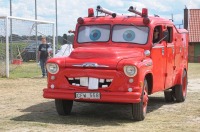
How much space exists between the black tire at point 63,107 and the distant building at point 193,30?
126ft

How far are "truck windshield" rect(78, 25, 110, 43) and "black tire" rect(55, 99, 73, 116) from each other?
152cm

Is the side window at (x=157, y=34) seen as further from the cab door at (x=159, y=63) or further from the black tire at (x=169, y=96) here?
the black tire at (x=169, y=96)

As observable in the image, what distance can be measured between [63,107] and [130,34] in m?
2.15

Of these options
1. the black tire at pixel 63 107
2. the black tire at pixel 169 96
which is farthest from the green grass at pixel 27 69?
the black tire at pixel 63 107

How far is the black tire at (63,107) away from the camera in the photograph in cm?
955

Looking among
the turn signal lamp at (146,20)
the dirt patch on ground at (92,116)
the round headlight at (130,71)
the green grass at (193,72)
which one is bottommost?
the green grass at (193,72)

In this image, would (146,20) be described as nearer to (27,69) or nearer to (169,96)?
(169,96)

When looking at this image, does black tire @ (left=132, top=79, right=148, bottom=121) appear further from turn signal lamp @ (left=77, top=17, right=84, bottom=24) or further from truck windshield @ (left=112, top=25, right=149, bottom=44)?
turn signal lamp @ (left=77, top=17, right=84, bottom=24)

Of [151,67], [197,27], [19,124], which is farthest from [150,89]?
[197,27]

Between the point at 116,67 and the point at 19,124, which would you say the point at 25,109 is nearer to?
the point at 19,124

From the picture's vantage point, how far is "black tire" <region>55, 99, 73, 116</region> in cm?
955

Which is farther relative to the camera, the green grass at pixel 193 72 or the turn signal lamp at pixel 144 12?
the green grass at pixel 193 72

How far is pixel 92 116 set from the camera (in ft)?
32.2

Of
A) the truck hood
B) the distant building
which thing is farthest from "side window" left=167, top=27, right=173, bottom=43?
the distant building
